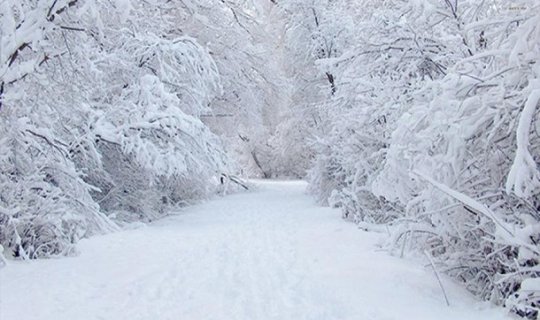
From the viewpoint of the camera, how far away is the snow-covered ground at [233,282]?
4.81 m

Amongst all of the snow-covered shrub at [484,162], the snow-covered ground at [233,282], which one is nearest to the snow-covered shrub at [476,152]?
the snow-covered shrub at [484,162]

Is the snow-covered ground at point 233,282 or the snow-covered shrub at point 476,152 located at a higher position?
the snow-covered shrub at point 476,152

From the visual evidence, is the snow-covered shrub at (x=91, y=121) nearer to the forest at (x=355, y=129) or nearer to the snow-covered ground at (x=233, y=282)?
the forest at (x=355, y=129)

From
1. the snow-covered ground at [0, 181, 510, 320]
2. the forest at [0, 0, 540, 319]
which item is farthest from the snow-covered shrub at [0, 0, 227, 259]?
the snow-covered ground at [0, 181, 510, 320]

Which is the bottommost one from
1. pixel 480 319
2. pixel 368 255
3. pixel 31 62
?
pixel 368 255

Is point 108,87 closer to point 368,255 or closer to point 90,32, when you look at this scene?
point 90,32

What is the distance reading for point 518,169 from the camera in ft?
13.0

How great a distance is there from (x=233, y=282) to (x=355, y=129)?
5962mm

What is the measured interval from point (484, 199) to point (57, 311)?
13.5 ft

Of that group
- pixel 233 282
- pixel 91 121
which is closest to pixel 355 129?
pixel 91 121

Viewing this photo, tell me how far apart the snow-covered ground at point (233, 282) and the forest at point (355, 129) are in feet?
1.28

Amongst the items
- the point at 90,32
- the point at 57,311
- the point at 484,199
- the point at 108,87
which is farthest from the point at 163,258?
the point at 108,87

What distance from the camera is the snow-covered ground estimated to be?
15.8ft

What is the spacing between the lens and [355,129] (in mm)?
11188
